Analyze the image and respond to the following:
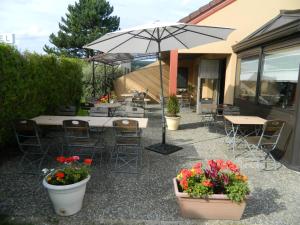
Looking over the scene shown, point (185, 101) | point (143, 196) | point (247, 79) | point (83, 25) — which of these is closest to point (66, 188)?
point (143, 196)

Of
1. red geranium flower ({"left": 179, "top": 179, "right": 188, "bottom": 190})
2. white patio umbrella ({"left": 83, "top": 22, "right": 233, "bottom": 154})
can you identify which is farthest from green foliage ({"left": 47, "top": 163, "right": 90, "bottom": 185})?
white patio umbrella ({"left": 83, "top": 22, "right": 233, "bottom": 154})

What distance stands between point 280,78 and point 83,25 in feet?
69.0

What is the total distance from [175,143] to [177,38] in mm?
2648

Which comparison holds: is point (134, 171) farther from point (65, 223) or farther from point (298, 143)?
point (298, 143)

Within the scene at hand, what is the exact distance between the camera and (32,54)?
596 centimetres

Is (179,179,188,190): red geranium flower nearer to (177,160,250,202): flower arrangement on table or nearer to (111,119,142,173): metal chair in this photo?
(177,160,250,202): flower arrangement on table

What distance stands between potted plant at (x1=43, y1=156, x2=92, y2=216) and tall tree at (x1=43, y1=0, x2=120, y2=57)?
2065 centimetres

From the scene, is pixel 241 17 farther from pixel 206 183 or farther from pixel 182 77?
pixel 206 183

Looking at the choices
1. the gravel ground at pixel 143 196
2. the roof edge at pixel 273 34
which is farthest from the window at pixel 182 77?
the gravel ground at pixel 143 196

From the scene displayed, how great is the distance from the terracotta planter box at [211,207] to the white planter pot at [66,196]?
124cm

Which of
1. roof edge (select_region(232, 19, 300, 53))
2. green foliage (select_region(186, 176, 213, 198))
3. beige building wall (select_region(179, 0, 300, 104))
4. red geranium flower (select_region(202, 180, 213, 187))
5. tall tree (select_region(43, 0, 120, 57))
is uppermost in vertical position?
tall tree (select_region(43, 0, 120, 57))

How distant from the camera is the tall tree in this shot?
22391 mm

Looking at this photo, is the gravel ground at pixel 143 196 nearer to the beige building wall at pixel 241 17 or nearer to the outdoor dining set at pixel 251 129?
the outdoor dining set at pixel 251 129

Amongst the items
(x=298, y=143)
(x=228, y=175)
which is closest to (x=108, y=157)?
(x=228, y=175)
